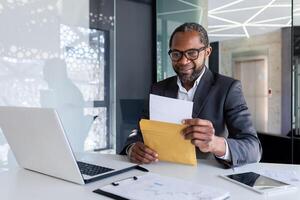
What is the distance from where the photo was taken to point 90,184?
97cm

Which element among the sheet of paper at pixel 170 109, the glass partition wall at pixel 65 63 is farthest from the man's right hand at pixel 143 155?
the glass partition wall at pixel 65 63

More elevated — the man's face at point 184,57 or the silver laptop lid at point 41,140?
the man's face at point 184,57

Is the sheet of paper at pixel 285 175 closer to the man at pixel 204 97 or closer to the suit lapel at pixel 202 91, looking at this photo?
the man at pixel 204 97

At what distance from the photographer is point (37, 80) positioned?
273 centimetres

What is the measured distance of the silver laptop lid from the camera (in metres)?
0.88

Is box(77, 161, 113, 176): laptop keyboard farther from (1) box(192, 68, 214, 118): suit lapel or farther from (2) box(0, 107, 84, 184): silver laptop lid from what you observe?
(1) box(192, 68, 214, 118): suit lapel

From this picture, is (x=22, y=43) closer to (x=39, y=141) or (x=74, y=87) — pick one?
(x=74, y=87)

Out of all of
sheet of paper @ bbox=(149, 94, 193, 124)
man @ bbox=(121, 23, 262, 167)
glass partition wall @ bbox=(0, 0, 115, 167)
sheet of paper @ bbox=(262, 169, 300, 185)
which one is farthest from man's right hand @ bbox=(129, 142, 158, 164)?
glass partition wall @ bbox=(0, 0, 115, 167)

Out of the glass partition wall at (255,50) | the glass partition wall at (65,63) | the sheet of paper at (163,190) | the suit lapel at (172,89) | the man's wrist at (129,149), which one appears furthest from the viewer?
the glass partition wall at (255,50)

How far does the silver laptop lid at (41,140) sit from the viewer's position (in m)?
0.88

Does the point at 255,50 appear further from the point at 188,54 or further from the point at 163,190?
the point at 163,190

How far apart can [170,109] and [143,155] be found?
0.76 ft

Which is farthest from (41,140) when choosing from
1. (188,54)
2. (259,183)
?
(188,54)

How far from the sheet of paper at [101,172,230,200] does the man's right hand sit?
0.74 feet
